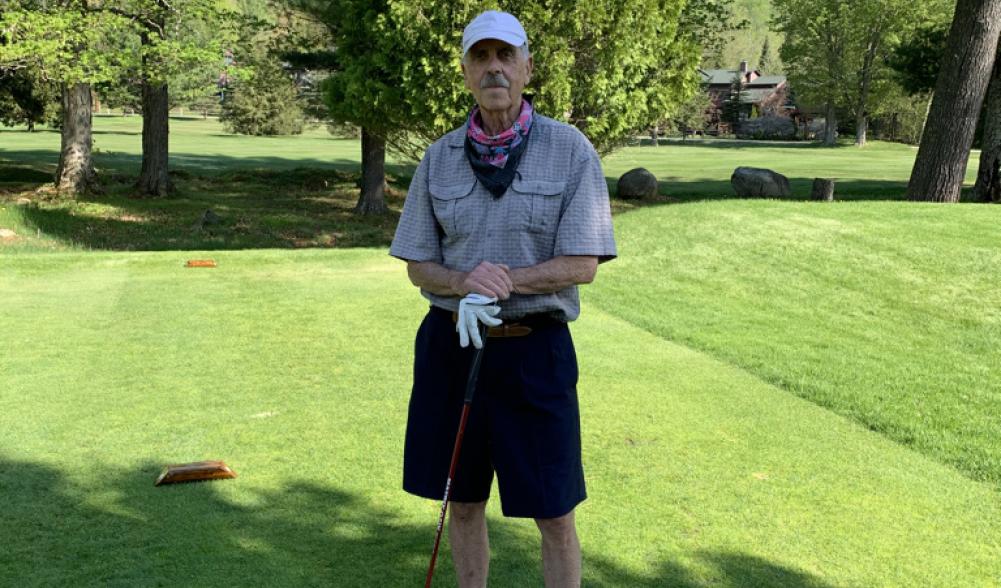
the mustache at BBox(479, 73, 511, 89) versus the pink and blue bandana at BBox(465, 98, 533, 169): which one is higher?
the mustache at BBox(479, 73, 511, 89)

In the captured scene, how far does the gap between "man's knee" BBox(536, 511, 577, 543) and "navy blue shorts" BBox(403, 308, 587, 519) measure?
0.05m

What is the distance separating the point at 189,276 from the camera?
32.9 ft

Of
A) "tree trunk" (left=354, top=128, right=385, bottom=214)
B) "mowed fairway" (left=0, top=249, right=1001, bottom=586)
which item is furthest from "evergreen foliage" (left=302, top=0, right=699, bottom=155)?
"mowed fairway" (left=0, top=249, right=1001, bottom=586)

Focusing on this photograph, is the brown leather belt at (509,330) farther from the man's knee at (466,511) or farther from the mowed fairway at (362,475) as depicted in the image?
the mowed fairway at (362,475)

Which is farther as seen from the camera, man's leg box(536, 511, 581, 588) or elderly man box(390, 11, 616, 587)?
man's leg box(536, 511, 581, 588)

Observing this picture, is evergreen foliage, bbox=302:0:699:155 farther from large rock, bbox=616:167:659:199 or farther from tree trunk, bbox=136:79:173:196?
large rock, bbox=616:167:659:199

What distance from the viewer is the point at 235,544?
3447 mm

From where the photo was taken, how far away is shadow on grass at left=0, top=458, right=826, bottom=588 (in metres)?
3.21

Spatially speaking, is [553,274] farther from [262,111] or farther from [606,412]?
[262,111]

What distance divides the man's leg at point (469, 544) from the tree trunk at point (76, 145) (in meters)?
19.2

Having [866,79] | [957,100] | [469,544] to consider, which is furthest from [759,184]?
[866,79]

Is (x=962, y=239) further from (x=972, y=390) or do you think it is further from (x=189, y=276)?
(x=189, y=276)

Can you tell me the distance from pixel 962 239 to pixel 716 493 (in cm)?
832

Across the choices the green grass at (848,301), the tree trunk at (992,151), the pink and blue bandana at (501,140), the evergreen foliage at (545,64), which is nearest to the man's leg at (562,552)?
the pink and blue bandana at (501,140)
